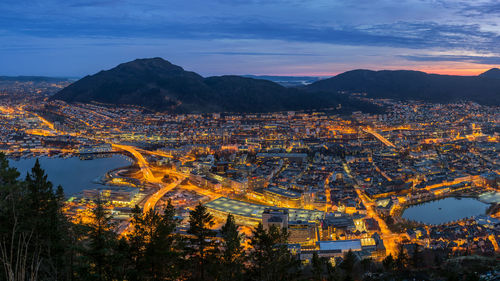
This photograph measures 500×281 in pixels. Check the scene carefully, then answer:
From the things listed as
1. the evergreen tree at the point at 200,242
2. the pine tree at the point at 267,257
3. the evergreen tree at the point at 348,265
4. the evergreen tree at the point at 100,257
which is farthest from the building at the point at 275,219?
the evergreen tree at the point at 100,257

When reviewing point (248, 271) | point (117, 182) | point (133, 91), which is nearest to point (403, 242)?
point (248, 271)

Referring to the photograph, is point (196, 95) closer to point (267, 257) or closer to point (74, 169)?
point (74, 169)

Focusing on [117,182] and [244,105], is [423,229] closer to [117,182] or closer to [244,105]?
[117,182]

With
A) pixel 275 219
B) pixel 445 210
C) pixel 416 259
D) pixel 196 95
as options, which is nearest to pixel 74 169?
pixel 275 219

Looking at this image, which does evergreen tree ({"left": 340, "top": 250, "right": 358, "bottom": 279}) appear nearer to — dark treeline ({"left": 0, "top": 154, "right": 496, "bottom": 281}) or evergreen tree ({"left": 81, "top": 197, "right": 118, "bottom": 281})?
dark treeline ({"left": 0, "top": 154, "right": 496, "bottom": 281})

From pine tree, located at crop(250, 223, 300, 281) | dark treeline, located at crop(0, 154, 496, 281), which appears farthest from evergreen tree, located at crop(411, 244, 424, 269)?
pine tree, located at crop(250, 223, 300, 281)

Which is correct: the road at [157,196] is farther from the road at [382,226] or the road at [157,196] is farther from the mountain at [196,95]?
the mountain at [196,95]

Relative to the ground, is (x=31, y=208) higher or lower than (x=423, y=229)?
higher
